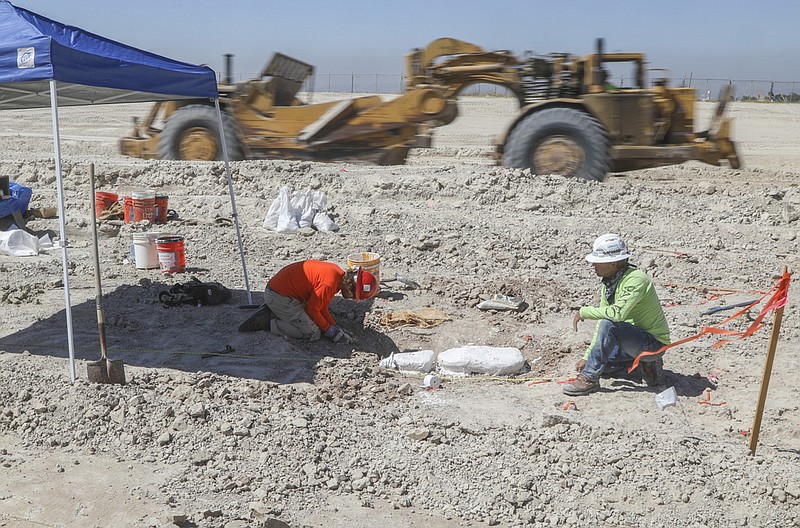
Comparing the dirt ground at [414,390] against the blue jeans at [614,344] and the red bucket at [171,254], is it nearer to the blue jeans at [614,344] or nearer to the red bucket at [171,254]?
the red bucket at [171,254]

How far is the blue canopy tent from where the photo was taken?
566 cm

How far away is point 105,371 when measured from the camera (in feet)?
19.2

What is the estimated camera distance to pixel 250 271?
377 inches

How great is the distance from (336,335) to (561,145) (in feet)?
23.3

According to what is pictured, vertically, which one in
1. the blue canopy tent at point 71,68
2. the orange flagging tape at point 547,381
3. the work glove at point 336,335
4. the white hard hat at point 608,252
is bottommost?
the orange flagging tape at point 547,381

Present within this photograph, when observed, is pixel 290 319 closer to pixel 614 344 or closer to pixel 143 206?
pixel 614 344

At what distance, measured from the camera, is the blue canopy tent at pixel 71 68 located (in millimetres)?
5656

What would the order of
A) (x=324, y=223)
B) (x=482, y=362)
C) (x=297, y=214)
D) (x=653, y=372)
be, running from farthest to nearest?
1. (x=297, y=214)
2. (x=324, y=223)
3. (x=482, y=362)
4. (x=653, y=372)

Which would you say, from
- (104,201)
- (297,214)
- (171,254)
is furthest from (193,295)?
(104,201)

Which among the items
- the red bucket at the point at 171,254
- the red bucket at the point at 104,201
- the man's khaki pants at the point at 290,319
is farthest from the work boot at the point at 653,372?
the red bucket at the point at 104,201

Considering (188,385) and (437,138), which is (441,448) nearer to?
(188,385)

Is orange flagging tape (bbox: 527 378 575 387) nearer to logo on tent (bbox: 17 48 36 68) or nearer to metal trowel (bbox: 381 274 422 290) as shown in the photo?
metal trowel (bbox: 381 274 422 290)

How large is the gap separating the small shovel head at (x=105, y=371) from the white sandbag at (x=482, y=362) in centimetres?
250

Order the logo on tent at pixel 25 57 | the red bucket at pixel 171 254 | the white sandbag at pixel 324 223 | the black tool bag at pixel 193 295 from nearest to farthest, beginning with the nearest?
the logo on tent at pixel 25 57
the black tool bag at pixel 193 295
the red bucket at pixel 171 254
the white sandbag at pixel 324 223
